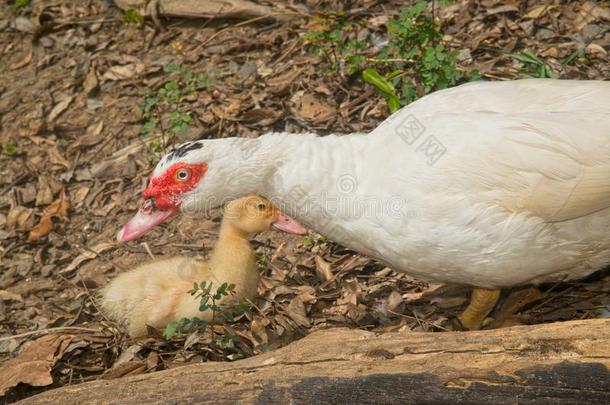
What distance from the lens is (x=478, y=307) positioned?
11.7 feet

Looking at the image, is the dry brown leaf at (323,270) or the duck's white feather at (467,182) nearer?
the duck's white feather at (467,182)

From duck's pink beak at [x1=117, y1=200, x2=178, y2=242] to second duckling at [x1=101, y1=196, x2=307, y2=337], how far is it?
20.0 inches

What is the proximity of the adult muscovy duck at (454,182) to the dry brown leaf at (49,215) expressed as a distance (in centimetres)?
170

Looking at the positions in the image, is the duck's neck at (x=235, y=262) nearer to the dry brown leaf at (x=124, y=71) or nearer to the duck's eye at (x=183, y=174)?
the duck's eye at (x=183, y=174)

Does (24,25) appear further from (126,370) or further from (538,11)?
(538,11)

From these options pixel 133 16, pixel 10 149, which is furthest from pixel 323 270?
pixel 133 16

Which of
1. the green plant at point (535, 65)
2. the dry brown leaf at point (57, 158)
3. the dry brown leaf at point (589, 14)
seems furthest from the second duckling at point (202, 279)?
the dry brown leaf at point (589, 14)

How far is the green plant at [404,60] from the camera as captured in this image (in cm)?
420

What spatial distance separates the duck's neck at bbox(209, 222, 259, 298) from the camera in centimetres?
378

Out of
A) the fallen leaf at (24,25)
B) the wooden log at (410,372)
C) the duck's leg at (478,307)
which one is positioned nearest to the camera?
the wooden log at (410,372)

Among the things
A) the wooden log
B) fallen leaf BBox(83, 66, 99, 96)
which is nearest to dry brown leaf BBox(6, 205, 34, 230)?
fallen leaf BBox(83, 66, 99, 96)

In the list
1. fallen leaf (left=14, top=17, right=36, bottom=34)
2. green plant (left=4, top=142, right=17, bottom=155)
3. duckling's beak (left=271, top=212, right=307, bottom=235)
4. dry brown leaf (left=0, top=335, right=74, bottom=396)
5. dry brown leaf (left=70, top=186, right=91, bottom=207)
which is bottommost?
dry brown leaf (left=70, top=186, right=91, bottom=207)

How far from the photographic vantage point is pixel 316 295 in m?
3.98

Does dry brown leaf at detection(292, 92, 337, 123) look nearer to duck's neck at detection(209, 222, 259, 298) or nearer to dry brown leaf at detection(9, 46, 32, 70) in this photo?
duck's neck at detection(209, 222, 259, 298)
